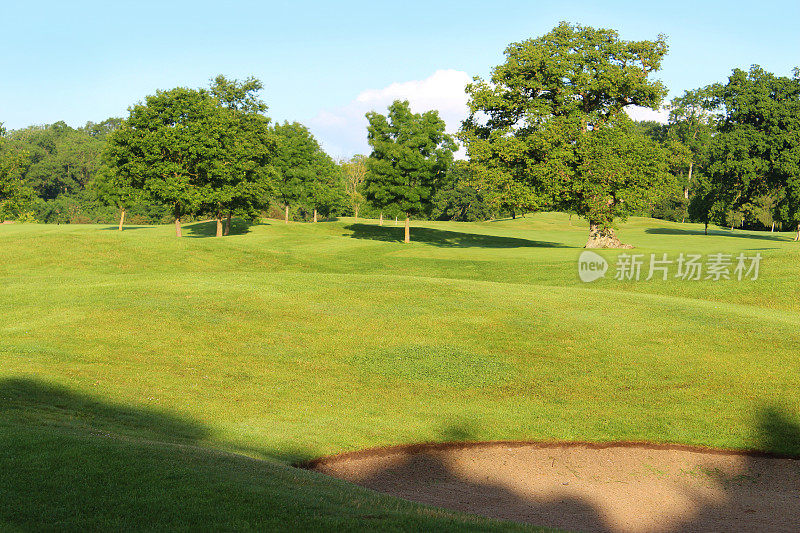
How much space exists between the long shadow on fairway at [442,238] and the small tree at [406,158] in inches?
184

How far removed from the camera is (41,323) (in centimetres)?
2028

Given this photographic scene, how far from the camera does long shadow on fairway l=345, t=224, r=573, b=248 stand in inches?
2463

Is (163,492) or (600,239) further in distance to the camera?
(600,239)

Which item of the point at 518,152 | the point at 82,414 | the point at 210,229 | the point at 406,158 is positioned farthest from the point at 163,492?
the point at 210,229

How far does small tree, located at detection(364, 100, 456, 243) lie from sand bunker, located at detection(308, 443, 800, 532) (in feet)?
166

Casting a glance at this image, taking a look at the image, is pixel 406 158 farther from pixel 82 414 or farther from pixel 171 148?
pixel 82 414

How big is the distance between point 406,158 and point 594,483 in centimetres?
5272

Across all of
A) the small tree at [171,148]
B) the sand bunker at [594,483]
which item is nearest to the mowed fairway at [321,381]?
the sand bunker at [594,483]

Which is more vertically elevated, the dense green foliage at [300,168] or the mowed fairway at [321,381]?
the dense green foliage at [300,168]

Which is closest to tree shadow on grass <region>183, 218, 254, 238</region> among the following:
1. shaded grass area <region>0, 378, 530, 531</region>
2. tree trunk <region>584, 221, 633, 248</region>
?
tree trunk <region>584, 221, 633, 248</region>

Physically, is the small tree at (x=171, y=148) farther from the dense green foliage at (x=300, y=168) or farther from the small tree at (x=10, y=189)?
the dense green foliage at (x=300, y=168)

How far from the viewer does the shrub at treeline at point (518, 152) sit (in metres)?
48.4

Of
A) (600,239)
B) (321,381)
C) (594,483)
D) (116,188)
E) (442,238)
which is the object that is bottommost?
(594,483)

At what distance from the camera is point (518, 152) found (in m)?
49.1
